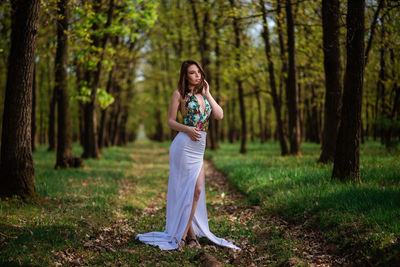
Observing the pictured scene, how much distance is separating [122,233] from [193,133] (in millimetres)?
2386

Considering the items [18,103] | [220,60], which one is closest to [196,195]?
[18,103]

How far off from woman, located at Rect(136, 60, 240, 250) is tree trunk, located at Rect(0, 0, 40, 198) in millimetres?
3372

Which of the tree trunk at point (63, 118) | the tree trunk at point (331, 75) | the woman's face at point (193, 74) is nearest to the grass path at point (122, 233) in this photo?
the woman's face at point (193, 74)

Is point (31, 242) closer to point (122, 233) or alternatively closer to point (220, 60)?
point (122, 233)

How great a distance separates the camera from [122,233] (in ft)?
18.9

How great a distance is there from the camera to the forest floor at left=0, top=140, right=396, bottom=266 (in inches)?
167

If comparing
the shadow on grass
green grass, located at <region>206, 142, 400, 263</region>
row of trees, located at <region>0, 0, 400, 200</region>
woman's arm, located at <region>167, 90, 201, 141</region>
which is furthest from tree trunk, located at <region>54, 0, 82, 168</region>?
woman's arm, located at <region>167, 90, 201, 141</region>

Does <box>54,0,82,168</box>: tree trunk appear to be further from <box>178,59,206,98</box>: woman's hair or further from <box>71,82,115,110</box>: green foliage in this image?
<box>178,59,206,98</box>: woman's hair

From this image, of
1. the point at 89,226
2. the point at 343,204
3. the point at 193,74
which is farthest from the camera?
the point at 89,226

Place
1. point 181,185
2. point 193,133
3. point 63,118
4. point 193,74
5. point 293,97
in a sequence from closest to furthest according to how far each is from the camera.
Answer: point 193,133 < point 193,74 < point 181,185 < point 63,118 < point 293,97

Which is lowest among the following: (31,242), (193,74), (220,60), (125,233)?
(125,233)

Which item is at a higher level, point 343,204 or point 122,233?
point 343,204

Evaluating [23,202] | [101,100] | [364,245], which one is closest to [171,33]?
[101,100]

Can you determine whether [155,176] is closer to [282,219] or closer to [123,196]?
[123,196]
